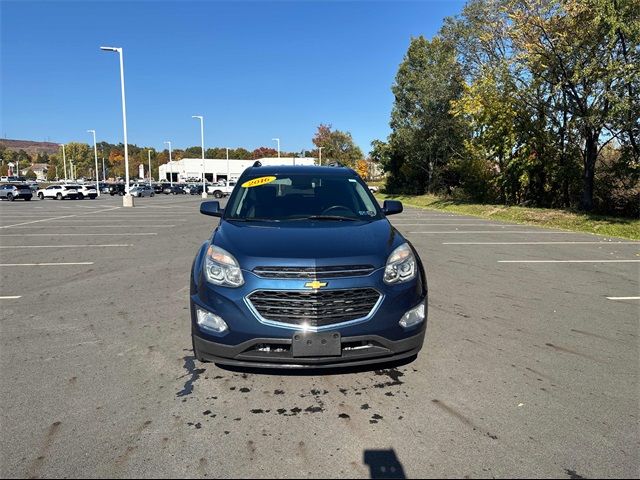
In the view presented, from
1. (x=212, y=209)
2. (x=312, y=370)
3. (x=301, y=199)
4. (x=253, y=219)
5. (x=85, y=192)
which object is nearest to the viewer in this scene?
(x=312, y=370)

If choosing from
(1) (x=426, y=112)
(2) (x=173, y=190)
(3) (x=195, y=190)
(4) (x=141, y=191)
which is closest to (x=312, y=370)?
(1) (x=426, y=112)

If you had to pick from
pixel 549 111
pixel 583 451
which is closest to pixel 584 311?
pixel 583 451

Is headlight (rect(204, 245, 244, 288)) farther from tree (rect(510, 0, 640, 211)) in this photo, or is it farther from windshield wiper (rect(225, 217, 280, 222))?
tree (rect(510, 0, 640, 211))

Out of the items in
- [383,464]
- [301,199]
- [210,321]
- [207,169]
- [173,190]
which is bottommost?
[383,464]

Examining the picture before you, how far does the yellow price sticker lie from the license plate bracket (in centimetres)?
226

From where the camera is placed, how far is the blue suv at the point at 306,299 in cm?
326

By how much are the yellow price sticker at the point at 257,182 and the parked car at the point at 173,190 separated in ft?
221

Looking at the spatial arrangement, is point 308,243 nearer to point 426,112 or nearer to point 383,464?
point 383,464

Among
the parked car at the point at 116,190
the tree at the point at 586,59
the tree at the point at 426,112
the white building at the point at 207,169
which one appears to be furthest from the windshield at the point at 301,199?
the white building at the point at 207,169

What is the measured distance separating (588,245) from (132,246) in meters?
12.1

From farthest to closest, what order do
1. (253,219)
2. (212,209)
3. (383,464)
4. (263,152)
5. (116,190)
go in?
(263,152) → (116,190) → (212,209) → (253,219) → (383,464)

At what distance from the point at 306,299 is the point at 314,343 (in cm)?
31

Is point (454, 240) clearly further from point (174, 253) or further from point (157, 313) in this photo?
point (157, 313)

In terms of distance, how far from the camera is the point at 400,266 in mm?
3621
